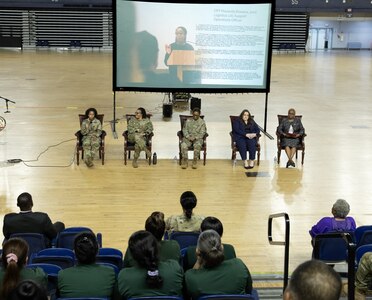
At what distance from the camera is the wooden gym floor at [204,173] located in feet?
28.3

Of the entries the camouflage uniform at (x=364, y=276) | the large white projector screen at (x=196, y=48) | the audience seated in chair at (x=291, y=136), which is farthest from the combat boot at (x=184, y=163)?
the camouflage uniform at (x=364, y=276)

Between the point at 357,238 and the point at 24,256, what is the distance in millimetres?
3725

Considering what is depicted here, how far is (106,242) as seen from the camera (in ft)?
25.5

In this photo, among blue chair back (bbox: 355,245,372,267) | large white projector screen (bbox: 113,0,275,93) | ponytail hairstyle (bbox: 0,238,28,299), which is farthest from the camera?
large white projector screen (bbox: 113,0,275,93)

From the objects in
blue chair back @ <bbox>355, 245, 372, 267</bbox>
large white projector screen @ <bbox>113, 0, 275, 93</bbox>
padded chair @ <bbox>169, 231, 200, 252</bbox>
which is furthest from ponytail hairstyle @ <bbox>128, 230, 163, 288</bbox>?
large white projector screen @ <bbox>113, 0, 275, 93</bbox>

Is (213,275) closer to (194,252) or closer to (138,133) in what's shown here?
(194,252)

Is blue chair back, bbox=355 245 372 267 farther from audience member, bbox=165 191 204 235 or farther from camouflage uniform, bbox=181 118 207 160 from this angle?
camouflage uniform, bbox=181 118 207 160

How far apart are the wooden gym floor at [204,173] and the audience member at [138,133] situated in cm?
33

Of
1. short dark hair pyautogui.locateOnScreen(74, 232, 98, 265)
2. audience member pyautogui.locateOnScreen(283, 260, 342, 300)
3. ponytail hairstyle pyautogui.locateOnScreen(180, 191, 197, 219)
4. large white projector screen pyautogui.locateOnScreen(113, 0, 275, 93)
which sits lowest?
ponytail hairstyle pyautogui.locateOnScreen(180, 191, 197, 219)

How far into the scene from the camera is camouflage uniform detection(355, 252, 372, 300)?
5.15m

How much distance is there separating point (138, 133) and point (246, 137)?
218cm

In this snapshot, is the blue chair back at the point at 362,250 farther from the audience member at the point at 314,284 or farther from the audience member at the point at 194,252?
the audience member at the point at 314,284

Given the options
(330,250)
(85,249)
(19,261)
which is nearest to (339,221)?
(330,250)

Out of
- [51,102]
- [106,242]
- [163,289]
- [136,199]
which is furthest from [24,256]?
[51,102]
